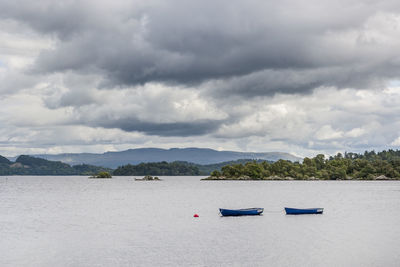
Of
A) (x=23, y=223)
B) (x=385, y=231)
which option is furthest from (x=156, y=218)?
(x=385, y=231)

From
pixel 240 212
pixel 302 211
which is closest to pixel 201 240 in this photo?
pixel 240 212

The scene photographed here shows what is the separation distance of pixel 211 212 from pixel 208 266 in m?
64.1

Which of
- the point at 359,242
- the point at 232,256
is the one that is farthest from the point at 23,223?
the point at 359,242

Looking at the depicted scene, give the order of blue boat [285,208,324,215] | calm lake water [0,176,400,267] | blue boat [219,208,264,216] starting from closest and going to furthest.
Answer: calm lake water [0,176,400,267], blue boat [219,208,264,216], blue boat [285,208,324,215]

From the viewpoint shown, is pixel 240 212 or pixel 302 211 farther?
pixel 302 211

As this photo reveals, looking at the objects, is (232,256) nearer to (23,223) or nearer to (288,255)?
(288,255)

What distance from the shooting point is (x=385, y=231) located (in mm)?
72562

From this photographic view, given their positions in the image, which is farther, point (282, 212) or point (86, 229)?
point (282, 212)

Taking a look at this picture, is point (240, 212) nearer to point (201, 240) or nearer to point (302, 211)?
point (302, 211)

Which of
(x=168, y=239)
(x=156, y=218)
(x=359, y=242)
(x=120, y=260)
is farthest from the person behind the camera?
(x=156, y=218)

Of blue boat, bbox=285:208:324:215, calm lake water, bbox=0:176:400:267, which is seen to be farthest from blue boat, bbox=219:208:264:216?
blue boat, bbox=285:208:324:215

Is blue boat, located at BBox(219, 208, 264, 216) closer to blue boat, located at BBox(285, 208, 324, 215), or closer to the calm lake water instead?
the calm lake water

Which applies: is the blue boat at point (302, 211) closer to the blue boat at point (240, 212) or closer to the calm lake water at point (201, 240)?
the calm lake water at point (201, 240)

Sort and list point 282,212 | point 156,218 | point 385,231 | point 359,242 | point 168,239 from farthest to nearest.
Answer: point 282,212, point 156,218, point 385,231, point 168,239, point 359,242
